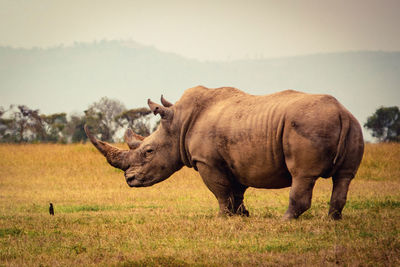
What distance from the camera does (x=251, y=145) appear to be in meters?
9.61

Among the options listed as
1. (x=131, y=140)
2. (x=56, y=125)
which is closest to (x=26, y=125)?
(x=56, y=125)

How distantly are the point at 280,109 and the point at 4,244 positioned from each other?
13.3 feet

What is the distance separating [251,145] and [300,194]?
1049 millimetres

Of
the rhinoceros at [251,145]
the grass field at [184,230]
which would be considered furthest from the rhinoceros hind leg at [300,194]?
the grass field at [184,230]

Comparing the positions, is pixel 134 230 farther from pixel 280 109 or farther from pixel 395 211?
pixel 395 211

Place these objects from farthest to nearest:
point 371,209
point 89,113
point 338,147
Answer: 1. point 89,113
2. point 371,209
3. point 338,147

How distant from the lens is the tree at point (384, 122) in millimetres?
56031

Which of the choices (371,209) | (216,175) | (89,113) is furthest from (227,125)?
(89,113)

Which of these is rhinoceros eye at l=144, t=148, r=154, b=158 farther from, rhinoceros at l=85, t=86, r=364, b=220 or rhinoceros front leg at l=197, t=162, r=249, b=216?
rhinoceros front leg at l=197, t=162, r=249, b=216

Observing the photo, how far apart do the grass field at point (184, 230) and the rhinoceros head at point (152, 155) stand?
26.9 inches

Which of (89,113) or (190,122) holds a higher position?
(190,122)

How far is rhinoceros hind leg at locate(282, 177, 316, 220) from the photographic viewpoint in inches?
355

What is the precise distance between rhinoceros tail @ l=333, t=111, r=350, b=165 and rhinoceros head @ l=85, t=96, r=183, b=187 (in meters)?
2.98

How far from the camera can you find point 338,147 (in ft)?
29.2
